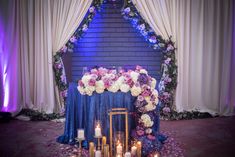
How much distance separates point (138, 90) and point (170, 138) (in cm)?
118

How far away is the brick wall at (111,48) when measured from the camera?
6.78 m

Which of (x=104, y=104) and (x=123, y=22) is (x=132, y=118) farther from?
(x=123, y=22)

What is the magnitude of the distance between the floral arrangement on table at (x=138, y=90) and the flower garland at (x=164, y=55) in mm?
1769

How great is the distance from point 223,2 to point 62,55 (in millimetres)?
3247

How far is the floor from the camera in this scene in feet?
15.0

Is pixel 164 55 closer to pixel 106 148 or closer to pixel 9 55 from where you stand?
pixel 9 55

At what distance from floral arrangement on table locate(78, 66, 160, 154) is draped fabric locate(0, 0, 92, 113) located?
2.03m

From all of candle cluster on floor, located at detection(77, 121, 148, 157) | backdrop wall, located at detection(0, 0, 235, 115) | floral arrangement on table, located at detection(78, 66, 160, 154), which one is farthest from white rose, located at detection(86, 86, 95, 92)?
backdrop wall, located at detection(0, 0, 235, 115)

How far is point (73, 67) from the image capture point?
22.4 ft

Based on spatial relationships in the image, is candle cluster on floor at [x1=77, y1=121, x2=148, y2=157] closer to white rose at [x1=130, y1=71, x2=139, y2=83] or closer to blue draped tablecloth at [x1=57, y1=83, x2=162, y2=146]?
blue draped tablecloth at [x1=57, y1=83, x2=162, y2=146]

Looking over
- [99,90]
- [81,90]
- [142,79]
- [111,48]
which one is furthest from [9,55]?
[142,79]

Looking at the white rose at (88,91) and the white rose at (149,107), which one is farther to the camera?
the white rose at (88,91)

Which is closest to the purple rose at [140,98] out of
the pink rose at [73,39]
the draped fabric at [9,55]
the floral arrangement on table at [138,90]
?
the floral arrangement on table at [138,90]

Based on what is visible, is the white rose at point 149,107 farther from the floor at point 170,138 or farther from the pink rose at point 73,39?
the pink rose at point 73,39
